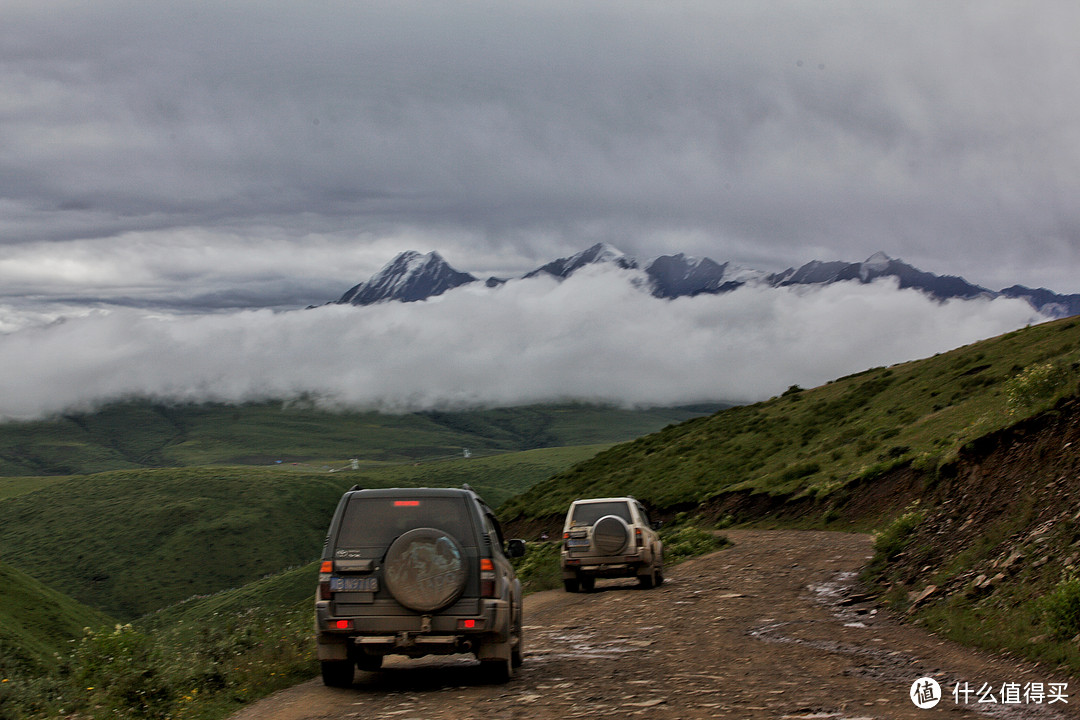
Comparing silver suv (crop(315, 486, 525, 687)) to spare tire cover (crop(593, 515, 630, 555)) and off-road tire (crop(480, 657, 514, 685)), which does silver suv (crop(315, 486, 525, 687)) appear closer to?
off-road tire (crop(480, 657, 514, 685))

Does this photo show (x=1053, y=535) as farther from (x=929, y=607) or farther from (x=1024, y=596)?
(x=929, y=607)

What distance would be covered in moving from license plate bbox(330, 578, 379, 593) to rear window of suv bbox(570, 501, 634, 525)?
13.1 meters

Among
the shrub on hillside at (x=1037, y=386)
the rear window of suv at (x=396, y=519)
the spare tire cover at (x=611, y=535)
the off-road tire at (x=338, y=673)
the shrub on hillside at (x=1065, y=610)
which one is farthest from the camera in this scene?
the spare tire cover at (x=611, y=535)

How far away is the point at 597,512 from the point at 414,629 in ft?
43.4

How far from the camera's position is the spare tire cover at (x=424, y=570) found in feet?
36.5

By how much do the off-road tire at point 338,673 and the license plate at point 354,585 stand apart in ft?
3.35

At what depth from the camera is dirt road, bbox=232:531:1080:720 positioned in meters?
9.91

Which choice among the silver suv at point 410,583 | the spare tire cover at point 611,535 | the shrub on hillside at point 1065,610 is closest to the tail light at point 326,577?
the silver suv at point 410,583

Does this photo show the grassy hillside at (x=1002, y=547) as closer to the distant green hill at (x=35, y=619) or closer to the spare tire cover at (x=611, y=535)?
the spare tire cover at (x=611, y=535)

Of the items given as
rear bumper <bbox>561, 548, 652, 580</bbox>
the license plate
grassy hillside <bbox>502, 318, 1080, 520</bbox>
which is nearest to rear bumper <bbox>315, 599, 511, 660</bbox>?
the license plate

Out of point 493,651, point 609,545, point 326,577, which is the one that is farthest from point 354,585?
point 609,545

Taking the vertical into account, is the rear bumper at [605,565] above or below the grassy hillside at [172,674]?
below

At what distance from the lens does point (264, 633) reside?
55.0 feet

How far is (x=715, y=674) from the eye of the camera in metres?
12.0
